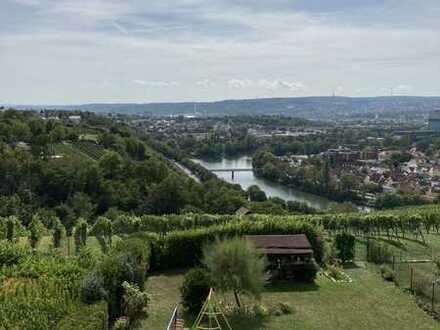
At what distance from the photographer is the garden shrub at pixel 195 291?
18.9 m

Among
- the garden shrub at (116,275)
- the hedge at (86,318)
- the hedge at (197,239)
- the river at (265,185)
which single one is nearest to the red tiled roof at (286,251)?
the hedge at (197,239)

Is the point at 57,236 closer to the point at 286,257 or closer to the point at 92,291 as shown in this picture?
the point at 286,257

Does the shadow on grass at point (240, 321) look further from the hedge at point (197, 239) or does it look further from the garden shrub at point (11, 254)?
the garden shrub at point (11, 254)

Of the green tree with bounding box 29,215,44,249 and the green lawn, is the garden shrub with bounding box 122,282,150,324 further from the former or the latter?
the green tree with bounding box 29,215,44,249

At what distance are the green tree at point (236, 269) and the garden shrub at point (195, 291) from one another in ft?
1.09

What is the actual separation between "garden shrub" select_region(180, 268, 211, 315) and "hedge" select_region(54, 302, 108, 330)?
155 inches

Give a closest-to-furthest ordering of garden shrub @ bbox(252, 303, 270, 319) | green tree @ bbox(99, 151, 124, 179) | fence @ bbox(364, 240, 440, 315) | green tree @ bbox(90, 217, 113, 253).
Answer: garden shrub @ bbox(252, 303, 270, 319) < fence @ bbox(364, 240, 440, 315) < green tree @ bbox(90, 217, 113, 253) < green tree @ bbox(99, 151, 124, 179)

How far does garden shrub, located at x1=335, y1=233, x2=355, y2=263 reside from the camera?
26.5 m

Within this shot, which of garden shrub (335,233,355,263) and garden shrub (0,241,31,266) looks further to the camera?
garden shrub (335,233,355,263)

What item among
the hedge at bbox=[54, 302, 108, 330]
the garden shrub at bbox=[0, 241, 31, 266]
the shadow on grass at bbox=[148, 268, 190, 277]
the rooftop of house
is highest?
the hedge at bbox=[54, 302, 108, 330]

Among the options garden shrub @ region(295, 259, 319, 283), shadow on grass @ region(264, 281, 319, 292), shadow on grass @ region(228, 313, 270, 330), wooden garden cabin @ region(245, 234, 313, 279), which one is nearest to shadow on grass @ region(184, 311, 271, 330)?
shadow on grass @ region(228, 313, 270, 330)

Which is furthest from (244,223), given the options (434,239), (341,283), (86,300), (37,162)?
(37,162)

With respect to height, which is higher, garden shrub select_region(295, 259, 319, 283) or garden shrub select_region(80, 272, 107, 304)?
garden shrub select_region(80, 272, 107, 304)

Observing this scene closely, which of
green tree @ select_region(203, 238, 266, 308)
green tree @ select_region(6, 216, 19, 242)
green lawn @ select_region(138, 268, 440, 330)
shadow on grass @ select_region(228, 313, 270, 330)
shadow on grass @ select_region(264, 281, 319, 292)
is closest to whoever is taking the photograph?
shadow on grass @ select_region(228, 313, 270, 330)
